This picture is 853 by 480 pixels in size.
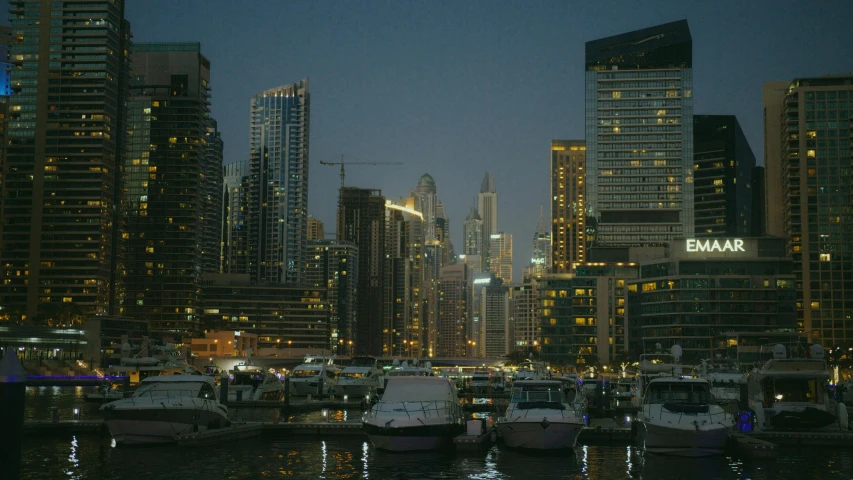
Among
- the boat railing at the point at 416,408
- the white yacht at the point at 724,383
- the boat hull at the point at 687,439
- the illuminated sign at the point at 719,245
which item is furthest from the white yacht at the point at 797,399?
the illuminated sign at the point at 719,245

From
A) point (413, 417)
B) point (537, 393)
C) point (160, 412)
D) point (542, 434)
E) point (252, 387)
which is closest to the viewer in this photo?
point (542, 434)

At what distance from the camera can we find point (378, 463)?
1609 inches

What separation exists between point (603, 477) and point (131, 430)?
2218 centimetres

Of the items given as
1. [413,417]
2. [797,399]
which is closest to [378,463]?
[413,417]

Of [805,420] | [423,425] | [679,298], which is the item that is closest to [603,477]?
[423,425]

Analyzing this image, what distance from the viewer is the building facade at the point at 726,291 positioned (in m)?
161

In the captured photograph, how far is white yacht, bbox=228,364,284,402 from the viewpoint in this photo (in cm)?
7662

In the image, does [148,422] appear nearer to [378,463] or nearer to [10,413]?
[378,463]

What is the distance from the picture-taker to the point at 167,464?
39.8 meters

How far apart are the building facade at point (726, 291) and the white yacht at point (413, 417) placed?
12473cm

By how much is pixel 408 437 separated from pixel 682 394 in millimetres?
12598

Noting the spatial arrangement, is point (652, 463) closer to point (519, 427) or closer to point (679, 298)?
point (519, 427)

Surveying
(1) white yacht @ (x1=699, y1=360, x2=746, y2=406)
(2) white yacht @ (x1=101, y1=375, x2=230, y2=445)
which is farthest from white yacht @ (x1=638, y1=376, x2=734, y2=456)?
(2) white yacht @ (x1=101, y1=375, x2=230, y2=445)

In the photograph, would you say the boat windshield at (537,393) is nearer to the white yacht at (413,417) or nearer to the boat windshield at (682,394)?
the white yacht at (413,417)
